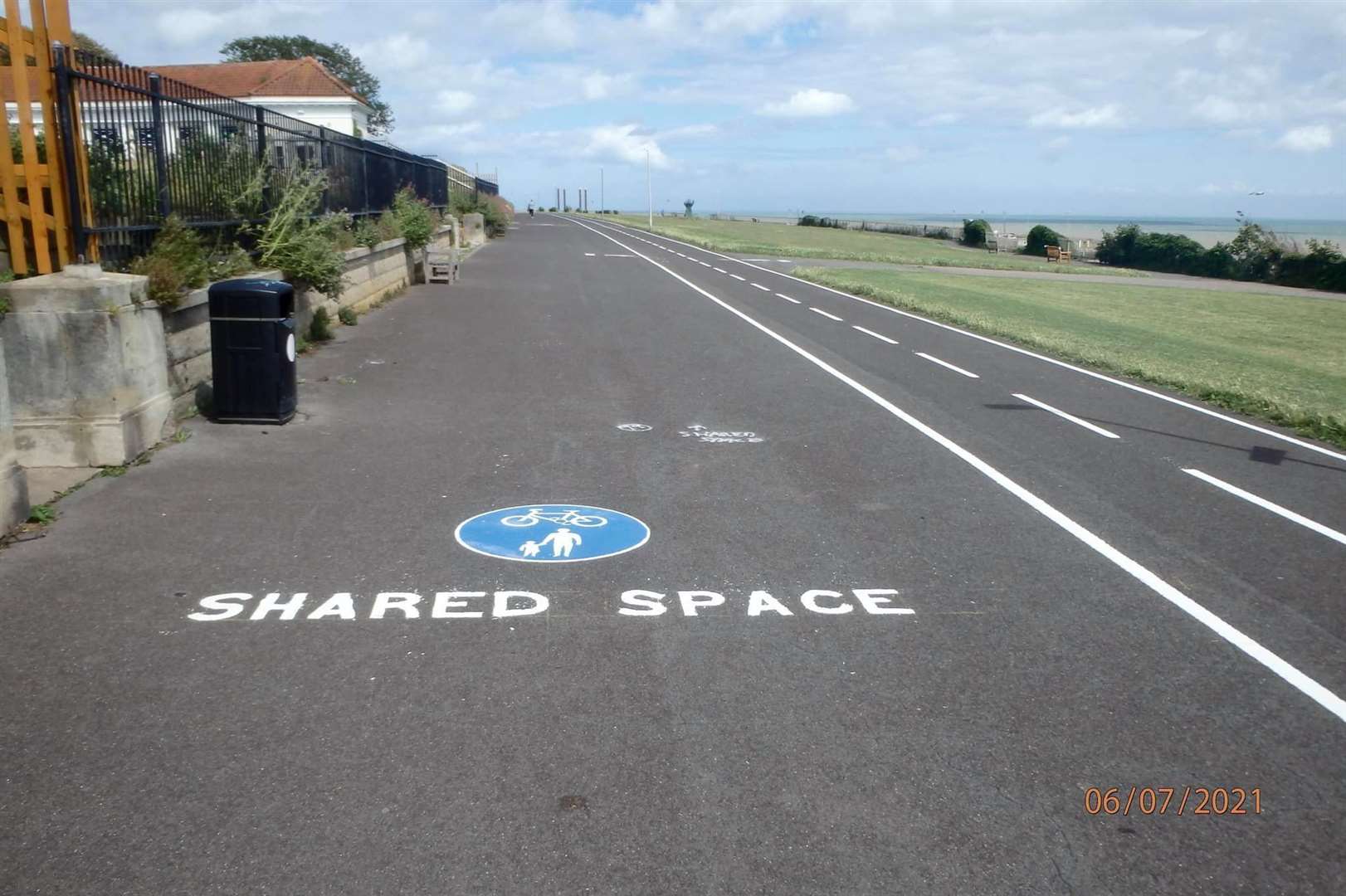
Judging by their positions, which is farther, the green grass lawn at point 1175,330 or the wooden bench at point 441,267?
the wooden bench at point 441,267

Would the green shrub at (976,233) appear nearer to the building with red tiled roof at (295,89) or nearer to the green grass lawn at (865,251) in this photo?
the green grass lawn at (865,251)

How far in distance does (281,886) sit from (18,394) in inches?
247

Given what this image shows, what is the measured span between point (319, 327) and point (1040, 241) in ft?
192

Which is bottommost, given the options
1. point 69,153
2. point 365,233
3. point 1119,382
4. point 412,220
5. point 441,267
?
point 1119,382

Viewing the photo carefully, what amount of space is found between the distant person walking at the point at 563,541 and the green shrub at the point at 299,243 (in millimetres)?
7819

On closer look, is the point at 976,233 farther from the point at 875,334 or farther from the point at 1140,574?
the point at 1140,574

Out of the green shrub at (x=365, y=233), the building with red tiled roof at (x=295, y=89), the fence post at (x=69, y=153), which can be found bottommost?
the green shrub at (x=365, y=233)

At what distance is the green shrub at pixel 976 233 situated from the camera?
72750mm

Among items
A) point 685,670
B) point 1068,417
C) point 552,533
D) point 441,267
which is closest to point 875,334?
point 1068,417

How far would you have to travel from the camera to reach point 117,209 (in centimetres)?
947

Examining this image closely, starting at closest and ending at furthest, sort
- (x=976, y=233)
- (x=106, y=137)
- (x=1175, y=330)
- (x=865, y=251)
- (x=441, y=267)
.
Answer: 1. (x=106, y=137)
2. (x=1175, y=330)
3. (x=441, y=267)
4. (x=865, y=251)
5. (x=976, y=233)

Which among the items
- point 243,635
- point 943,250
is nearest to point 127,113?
point 243,635

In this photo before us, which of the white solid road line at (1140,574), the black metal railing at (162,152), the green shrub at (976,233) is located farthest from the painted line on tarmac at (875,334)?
the green shrub at (976,233)

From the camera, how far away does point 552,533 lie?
7117mm
